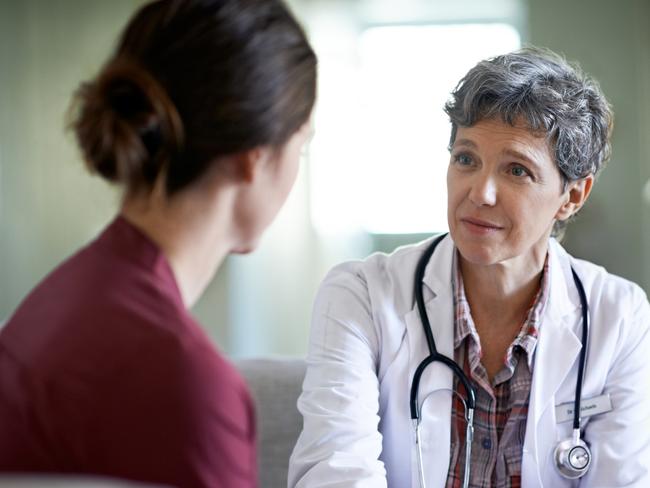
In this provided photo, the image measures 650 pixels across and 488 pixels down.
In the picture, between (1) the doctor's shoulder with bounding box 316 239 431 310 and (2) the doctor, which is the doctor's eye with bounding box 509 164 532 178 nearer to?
(2) the doctor

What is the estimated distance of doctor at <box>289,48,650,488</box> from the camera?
154 cm

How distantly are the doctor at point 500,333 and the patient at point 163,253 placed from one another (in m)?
0.71

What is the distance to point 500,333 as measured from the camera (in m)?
1.66

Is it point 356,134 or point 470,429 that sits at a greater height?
point 356,134

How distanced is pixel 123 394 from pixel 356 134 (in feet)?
11.1

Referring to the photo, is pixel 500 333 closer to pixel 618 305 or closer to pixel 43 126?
pixel 618 305

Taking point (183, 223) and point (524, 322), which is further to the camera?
point (524, 322)

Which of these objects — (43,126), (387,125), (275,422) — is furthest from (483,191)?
(43,126)

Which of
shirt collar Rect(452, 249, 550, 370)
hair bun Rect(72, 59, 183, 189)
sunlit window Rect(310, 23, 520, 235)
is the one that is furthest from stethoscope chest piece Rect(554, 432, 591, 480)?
sunlit window Rect(310, 23, 520, 235)

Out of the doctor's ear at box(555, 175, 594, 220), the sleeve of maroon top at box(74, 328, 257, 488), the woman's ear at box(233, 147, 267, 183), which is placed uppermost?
the woman's ear at box(233, 147, 267, 183)

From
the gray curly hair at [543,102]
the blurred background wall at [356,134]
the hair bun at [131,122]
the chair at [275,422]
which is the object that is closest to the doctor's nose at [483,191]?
the gray curly hair at [543,102]

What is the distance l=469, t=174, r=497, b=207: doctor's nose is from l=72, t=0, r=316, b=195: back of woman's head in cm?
80

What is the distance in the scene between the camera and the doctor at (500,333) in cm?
154

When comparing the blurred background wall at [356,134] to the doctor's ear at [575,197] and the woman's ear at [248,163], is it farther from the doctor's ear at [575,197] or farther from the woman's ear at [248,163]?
the woman's ear at [248,163]
